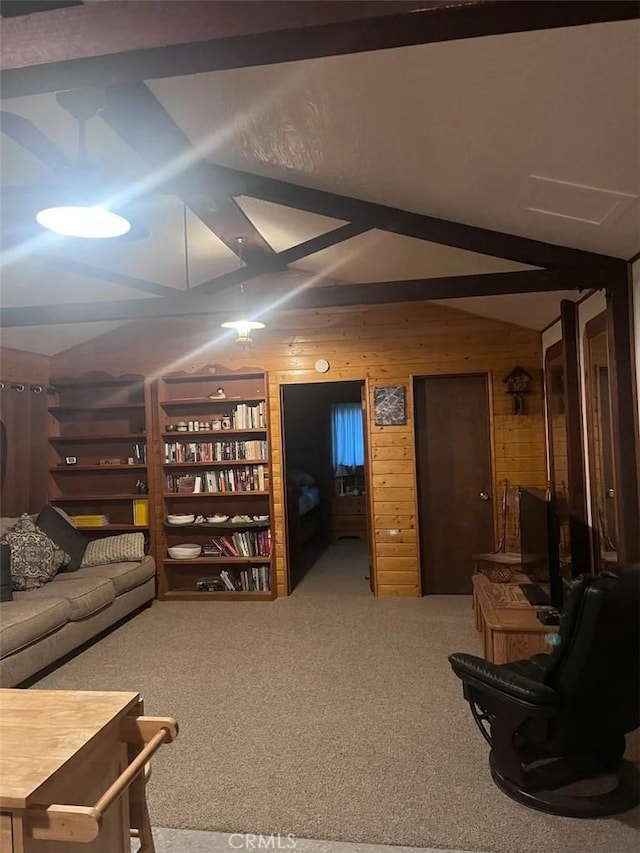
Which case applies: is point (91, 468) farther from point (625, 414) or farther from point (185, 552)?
point (625, 414)

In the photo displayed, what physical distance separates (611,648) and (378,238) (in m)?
2.84

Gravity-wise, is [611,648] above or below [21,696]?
below

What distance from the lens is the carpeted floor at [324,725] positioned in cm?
222

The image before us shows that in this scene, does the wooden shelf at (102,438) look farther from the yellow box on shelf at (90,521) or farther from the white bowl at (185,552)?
the white bowl at (185,552)

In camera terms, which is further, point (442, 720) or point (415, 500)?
point (415, 500)

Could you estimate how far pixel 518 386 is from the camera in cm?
512

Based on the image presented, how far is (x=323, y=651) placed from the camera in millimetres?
4074

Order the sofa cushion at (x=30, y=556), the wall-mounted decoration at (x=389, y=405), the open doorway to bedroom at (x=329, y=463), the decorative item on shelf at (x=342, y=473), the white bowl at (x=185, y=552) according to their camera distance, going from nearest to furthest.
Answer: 1. the sofa cushion at (x=30, y=556)
2. the wall-mounted decoration at (x=389, y=405)
3. the white bowl at (x=185, y=552)
4. the open doorway to bedroom at (x=329, y=463)
5. the decorative item on shelf at (x=342, y=473)

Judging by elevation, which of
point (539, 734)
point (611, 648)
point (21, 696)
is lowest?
point (539, 734)

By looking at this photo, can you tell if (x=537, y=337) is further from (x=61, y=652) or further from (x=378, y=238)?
(x=61, y=652)

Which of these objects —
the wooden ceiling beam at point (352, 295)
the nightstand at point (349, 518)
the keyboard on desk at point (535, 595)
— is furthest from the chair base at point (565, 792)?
the nightstand at point (349, 518)

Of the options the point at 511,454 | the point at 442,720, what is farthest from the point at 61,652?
the point at 511,454

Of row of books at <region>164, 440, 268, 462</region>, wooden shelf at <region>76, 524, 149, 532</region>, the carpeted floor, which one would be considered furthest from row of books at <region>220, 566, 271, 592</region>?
row of books at <region>164, 440, 268, 462</region>

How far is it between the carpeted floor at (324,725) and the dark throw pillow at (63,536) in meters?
0.74
